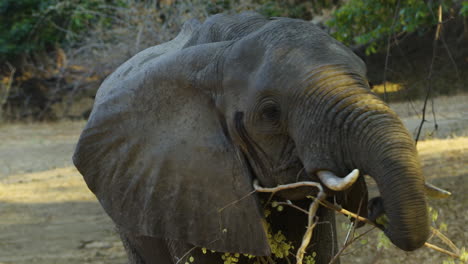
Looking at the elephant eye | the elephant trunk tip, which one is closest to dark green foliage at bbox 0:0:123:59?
the elephant eye

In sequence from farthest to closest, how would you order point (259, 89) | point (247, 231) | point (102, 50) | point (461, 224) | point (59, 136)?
point (59, 136) < point (102, 50) < point (461, 224) < point (247, 231) < point (259, 89)

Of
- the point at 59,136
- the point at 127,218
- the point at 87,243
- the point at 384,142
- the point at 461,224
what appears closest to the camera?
the point at 384,142

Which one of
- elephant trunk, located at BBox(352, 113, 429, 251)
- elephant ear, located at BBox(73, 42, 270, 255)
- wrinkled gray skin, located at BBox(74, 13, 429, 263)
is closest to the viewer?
elephant trunk, located at BBox(352, 113, 429, 251)

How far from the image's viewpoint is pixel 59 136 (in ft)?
50.9

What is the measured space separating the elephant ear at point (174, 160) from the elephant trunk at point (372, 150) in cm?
47

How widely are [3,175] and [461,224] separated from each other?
743cm

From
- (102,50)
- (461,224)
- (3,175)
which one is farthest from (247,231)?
(102,50)

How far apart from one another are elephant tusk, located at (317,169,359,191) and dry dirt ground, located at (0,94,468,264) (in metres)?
1.07

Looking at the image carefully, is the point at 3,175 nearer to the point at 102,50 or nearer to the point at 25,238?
the point at 102,50

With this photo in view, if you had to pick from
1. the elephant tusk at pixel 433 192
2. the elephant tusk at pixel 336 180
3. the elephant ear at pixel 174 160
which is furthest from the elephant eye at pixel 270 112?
the elephant tusk at pixel 433 192

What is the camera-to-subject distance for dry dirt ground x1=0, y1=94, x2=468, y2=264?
615 cm

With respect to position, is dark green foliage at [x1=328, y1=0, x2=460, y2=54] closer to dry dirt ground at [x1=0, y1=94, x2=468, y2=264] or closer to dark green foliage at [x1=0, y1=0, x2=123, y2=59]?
dry dirt ground at [x1=0, y1=94, x2=468, y2=264]

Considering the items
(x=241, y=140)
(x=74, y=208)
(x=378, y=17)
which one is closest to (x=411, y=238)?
(x=241, y=140)

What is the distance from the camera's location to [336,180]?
2.60 metres
